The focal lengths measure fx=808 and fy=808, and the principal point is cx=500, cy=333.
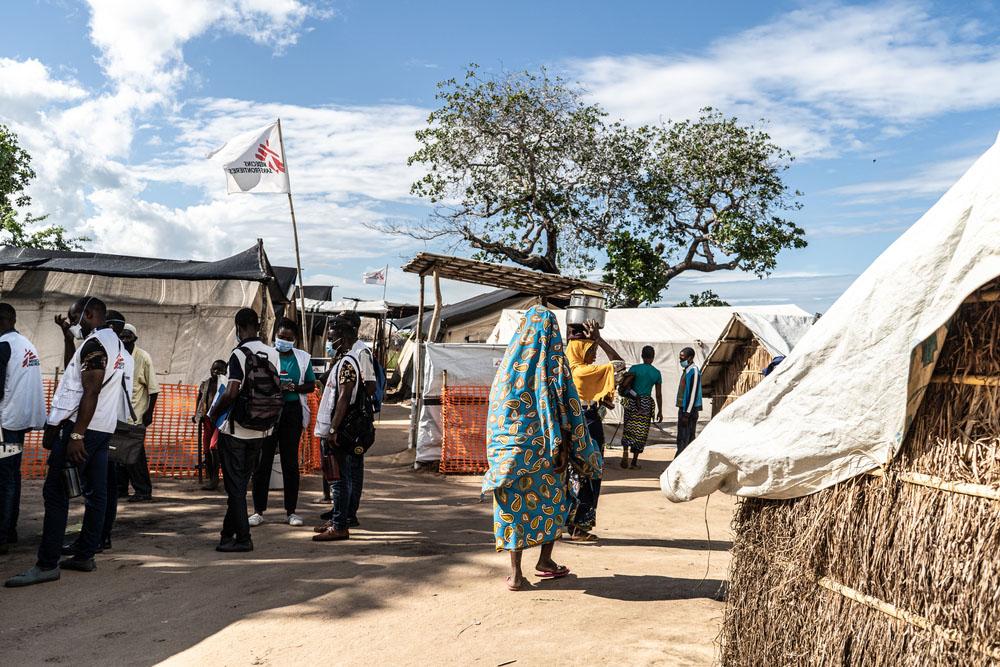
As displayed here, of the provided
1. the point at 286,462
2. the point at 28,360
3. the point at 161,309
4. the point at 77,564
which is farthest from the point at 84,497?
the point at 161,309

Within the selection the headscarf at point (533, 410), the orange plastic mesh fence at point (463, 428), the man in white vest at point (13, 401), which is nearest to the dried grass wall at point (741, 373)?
the orange plastic mesh fence at point (463, 428)

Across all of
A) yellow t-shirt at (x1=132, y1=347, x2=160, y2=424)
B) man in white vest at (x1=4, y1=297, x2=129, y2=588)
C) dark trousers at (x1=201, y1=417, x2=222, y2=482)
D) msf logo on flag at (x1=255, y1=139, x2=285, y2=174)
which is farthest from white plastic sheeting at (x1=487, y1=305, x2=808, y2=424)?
man in white vest at (x1=4, y1=297, x2=129, y2=588)

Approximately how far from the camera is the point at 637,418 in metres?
12.6

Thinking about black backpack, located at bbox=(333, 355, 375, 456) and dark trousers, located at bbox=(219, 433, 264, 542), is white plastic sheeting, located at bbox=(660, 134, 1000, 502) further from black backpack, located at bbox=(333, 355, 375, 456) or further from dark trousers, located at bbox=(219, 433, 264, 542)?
dark trousers, located at bbox=(219, 433, 264, 542)

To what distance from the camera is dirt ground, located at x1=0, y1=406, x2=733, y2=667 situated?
170 inches

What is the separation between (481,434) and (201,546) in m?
5.67

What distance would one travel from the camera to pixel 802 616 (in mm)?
3432

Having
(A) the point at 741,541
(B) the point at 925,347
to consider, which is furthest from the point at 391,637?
(B) the point at 925,347

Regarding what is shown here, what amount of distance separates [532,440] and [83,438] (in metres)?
3.01

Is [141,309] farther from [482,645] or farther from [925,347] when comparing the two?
[925,347]

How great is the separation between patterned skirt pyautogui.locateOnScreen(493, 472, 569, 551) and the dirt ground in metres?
0.37

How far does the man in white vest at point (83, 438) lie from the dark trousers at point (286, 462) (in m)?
1.77

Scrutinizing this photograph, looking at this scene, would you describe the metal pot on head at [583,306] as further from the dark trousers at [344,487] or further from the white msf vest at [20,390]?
the white msf vest at [20,390]

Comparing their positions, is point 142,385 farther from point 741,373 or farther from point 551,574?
point 741,373
